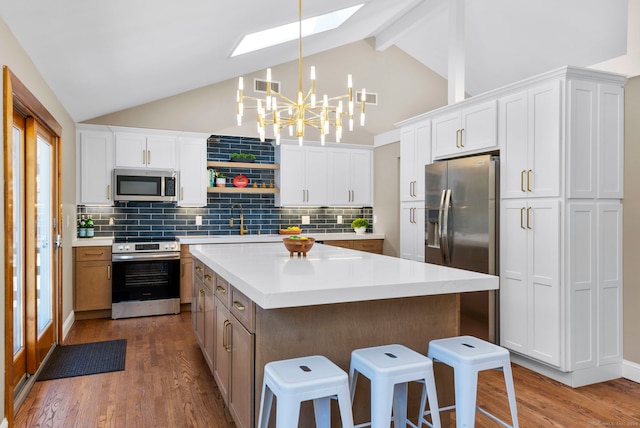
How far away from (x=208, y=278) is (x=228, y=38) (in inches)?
84.3

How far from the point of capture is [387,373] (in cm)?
173

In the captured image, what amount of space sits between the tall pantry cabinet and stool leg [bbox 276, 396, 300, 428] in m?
2.31

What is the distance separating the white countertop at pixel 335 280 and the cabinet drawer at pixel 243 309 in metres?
0.10

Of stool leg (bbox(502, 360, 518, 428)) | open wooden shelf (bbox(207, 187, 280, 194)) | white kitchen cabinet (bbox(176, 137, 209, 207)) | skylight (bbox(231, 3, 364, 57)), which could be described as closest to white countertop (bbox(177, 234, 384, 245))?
white kitchen cabinet (bbox(176, 137, 209, 207))

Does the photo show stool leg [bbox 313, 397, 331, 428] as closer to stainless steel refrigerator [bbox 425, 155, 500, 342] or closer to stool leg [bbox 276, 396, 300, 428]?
stool leg [bbox 276, 396, 300, 428]

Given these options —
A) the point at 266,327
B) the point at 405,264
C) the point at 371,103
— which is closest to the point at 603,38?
the point at 371,103

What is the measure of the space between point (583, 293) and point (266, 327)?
2.41 meters

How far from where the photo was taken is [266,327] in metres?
1.97

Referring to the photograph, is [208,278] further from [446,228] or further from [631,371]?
[631,371]

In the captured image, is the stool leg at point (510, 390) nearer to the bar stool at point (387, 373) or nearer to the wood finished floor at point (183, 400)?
the bar stool at point (387, 373)

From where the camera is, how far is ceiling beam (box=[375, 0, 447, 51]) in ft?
16.3

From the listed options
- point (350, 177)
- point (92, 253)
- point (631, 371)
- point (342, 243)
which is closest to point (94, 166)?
point (92, 253)

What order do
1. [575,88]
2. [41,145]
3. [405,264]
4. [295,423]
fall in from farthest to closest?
[41,145], [575,88], [405,264], [295,423]

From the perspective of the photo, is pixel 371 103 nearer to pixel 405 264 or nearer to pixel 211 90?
pixel 211 90
